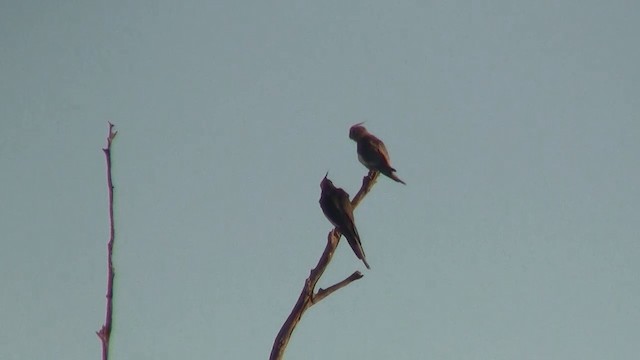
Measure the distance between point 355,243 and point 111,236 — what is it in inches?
104

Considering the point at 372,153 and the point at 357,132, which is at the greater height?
the point at 357,132

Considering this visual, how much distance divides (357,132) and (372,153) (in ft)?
4.20

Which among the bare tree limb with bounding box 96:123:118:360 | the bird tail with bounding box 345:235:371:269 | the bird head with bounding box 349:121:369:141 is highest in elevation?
the bird head with bounding box 349:121:369:141

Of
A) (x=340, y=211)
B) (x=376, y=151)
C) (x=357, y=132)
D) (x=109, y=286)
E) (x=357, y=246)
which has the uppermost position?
(x=357, y=132)

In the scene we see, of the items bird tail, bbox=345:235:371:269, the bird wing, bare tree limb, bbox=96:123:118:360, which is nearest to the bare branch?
bare tree limb, bbox=96:123:118:360

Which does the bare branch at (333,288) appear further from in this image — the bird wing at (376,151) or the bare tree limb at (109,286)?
the bird wing at (376,151)

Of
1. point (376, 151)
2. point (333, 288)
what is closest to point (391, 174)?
point (376, 151)

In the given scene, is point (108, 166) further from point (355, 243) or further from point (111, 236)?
point (355, 243)

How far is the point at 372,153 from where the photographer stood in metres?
6.00

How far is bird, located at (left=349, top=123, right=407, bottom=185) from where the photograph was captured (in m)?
5.52

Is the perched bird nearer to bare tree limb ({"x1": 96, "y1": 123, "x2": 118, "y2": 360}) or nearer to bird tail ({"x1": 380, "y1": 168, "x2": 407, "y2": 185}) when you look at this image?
bird tail ({"x1": 380, "y1": 168, "x2": 407, "y2": 185})

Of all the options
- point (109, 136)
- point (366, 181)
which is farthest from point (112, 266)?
point (366, 181)

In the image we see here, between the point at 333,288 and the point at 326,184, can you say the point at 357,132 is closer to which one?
the point at 326,184

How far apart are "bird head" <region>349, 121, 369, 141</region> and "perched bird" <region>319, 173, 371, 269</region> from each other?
2.89 ft
